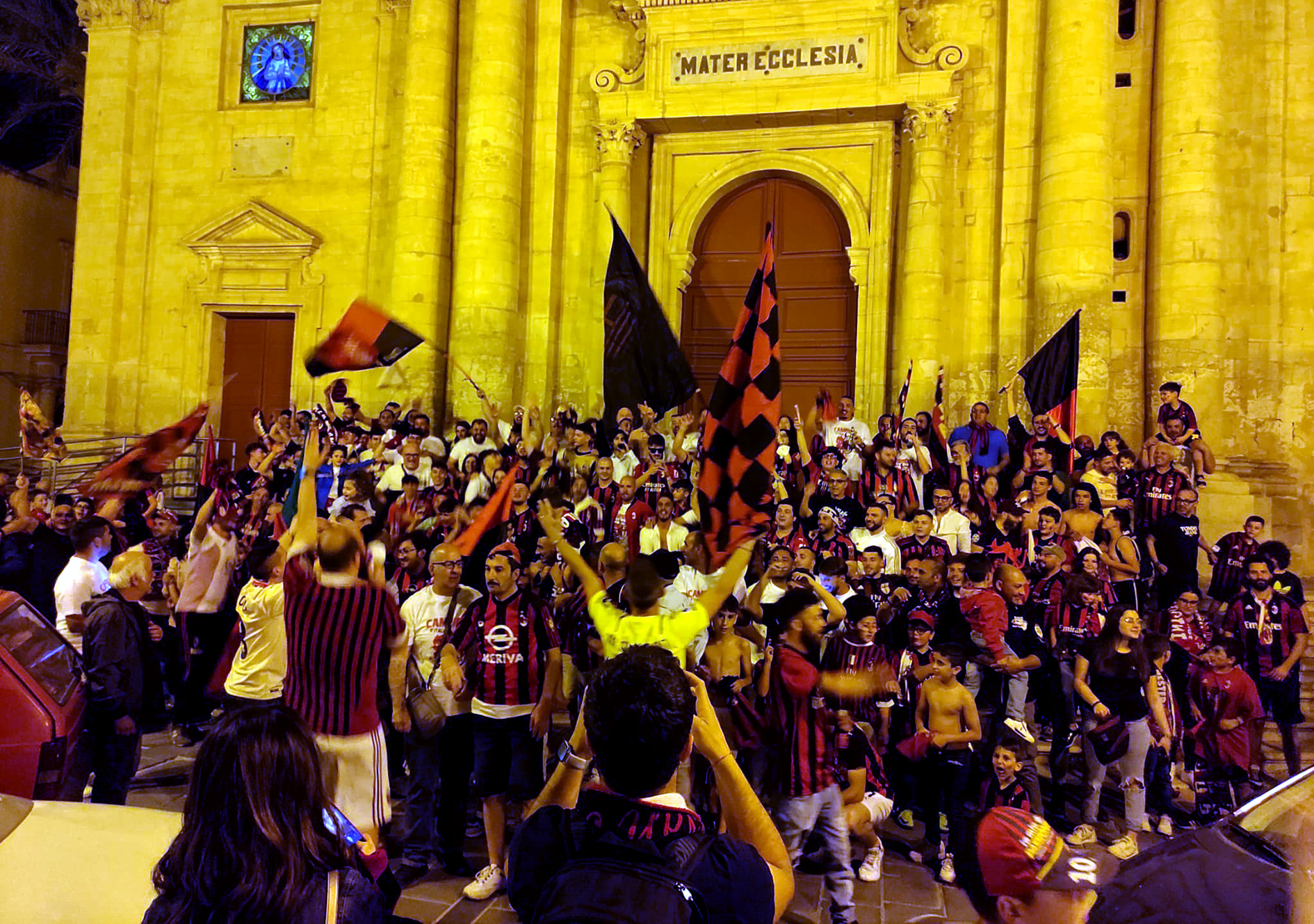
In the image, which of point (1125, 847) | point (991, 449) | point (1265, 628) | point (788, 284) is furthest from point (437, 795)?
point (788, 284)

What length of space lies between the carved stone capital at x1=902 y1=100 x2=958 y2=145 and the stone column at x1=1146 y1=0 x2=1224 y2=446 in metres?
2.71

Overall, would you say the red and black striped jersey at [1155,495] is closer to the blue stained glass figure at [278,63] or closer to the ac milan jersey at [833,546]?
the ac milan jersey at [833,546]

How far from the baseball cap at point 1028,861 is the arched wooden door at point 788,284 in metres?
12.3

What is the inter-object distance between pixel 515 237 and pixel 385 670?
9857 mm

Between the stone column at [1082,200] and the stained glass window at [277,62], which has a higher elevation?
the stained glass window at [277,62]

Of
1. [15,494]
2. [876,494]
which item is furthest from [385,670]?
[15,494]

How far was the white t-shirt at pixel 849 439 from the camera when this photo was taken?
10594 mm

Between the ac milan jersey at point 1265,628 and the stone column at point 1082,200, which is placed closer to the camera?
the ac milan jersey at point 1265,628

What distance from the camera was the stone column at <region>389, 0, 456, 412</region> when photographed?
14.8m

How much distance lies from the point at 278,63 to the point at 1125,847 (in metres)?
17.4

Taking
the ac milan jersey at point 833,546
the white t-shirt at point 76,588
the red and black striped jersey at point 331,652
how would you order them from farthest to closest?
the ac milan jersey at point 833,546, the white t-shirt at point 76,588, the red and black striped jersey at point 331,652

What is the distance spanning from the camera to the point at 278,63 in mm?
16812

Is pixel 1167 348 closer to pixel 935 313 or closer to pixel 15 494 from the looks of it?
pixel 935 313

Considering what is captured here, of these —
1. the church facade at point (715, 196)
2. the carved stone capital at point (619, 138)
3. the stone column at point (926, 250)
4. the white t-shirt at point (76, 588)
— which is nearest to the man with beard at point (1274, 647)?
the church facade at point (715, 196)
